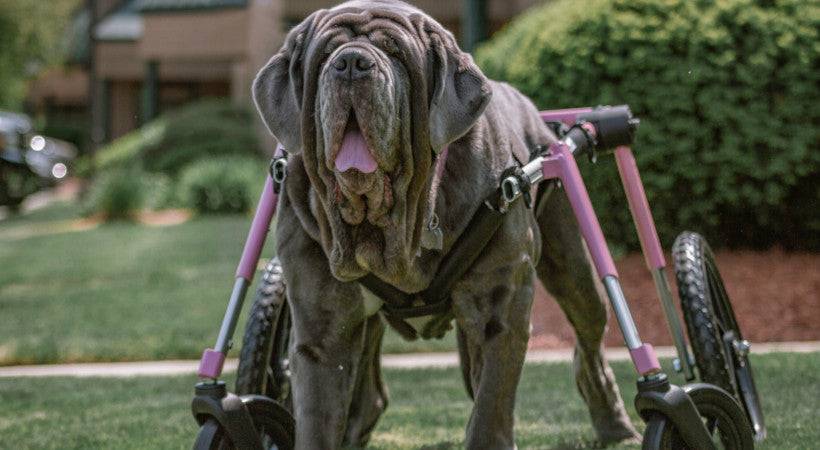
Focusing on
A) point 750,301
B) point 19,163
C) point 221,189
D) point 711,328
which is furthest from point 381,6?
point 19,163

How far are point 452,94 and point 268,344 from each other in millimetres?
1505

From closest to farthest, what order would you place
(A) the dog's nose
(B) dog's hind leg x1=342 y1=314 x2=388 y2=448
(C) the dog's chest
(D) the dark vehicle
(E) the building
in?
1. (A) the dog's nose
2. (C) the dog's chest
3. (B) dog's hind leg x1=342 y1=314 x2=388 y2=448
4. (E) the building
5. (D) the dark vehicle

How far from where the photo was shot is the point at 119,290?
38.4ft

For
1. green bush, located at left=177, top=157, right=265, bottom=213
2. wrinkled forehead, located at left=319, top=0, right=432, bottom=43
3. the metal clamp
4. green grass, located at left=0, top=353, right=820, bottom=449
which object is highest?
wrinkled forehead, located at left=319, top=0, right=432, bottom=43

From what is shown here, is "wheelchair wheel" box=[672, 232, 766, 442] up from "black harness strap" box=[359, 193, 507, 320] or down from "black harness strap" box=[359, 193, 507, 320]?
down

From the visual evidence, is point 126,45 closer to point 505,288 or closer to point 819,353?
point 819,353

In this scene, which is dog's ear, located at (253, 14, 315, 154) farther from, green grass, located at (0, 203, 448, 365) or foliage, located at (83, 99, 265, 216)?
foliage, located at (83, 99, 265, 216)

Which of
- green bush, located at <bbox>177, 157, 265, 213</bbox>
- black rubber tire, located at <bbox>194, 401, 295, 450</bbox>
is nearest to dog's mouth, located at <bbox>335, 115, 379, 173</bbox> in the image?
black rubber tire, located at <bbox>194, 401, 295, 450</bbox>

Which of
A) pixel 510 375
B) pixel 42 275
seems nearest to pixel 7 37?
pixel 42 275

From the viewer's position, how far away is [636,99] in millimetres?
8875

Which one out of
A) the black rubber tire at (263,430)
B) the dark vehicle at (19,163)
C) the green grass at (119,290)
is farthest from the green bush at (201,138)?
the black rubber tire at (263,430)

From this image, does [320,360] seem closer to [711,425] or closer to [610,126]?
[711,425]

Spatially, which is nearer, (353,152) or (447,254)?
(353,152)

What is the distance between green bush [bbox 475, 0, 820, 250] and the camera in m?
8.69
